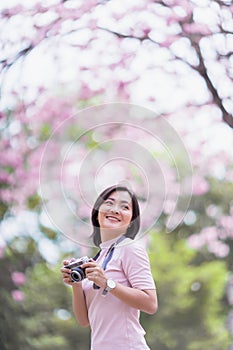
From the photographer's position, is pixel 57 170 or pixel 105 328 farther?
pixel 57 170

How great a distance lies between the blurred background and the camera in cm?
262

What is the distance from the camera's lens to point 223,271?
8.61 ft

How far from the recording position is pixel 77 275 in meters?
1.32

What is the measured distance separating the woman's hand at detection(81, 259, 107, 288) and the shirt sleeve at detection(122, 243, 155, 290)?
0.20 feet

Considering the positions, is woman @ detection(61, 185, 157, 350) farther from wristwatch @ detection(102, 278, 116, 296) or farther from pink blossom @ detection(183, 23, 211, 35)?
pink blossom @ detection(183, 23, 211, 35)

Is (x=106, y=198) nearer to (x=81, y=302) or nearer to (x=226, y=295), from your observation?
(x=81, y=302)

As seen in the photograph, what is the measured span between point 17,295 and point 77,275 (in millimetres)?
1416

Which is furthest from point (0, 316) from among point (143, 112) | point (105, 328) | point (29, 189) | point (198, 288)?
point (105, 328)

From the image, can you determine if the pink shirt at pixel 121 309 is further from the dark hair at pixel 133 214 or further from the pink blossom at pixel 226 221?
the pink blossom at pixel 226 221

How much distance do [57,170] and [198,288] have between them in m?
0.62

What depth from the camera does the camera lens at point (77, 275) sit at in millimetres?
1321

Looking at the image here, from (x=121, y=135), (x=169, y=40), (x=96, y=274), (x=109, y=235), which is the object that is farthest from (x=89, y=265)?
(x=169, y=40)

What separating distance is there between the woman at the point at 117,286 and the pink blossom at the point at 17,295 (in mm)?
1288

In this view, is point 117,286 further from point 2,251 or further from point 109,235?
point 2,251
